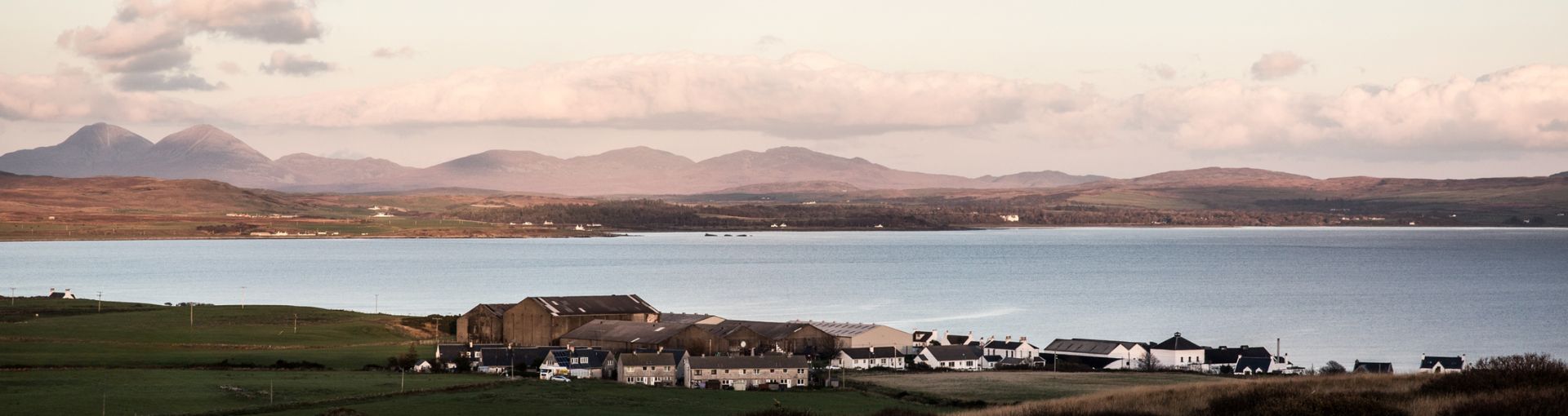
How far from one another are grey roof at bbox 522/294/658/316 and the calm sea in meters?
15.0

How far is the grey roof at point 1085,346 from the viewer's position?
5659 cm

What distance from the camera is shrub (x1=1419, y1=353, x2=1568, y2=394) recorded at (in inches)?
786

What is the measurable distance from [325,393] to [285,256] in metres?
135

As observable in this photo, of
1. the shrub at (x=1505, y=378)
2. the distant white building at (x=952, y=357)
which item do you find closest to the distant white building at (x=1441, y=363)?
the distant white building at (x=952, y=357)

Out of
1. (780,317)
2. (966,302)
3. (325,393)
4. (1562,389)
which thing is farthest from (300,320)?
(1562,389)

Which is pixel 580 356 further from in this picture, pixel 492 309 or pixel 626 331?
pixel 492 309

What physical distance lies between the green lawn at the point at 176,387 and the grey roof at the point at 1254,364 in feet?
86.8

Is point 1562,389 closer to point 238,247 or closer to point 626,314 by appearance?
point 626,314

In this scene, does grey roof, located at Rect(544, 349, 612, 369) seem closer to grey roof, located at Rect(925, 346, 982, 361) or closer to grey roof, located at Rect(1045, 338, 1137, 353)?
grey roof, located at Rect(925, 346, 982, 361)

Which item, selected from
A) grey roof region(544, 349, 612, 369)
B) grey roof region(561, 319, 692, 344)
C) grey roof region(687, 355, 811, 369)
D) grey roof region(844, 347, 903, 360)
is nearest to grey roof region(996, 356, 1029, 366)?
grey roof region(844, 347, 903, 360)

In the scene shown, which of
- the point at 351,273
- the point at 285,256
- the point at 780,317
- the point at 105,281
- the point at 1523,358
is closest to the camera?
the point at 1523,358

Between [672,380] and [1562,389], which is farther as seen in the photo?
[672,380]

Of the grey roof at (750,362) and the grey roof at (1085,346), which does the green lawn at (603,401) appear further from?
the grey roof at (1085,346)

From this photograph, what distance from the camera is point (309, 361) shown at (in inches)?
1893
